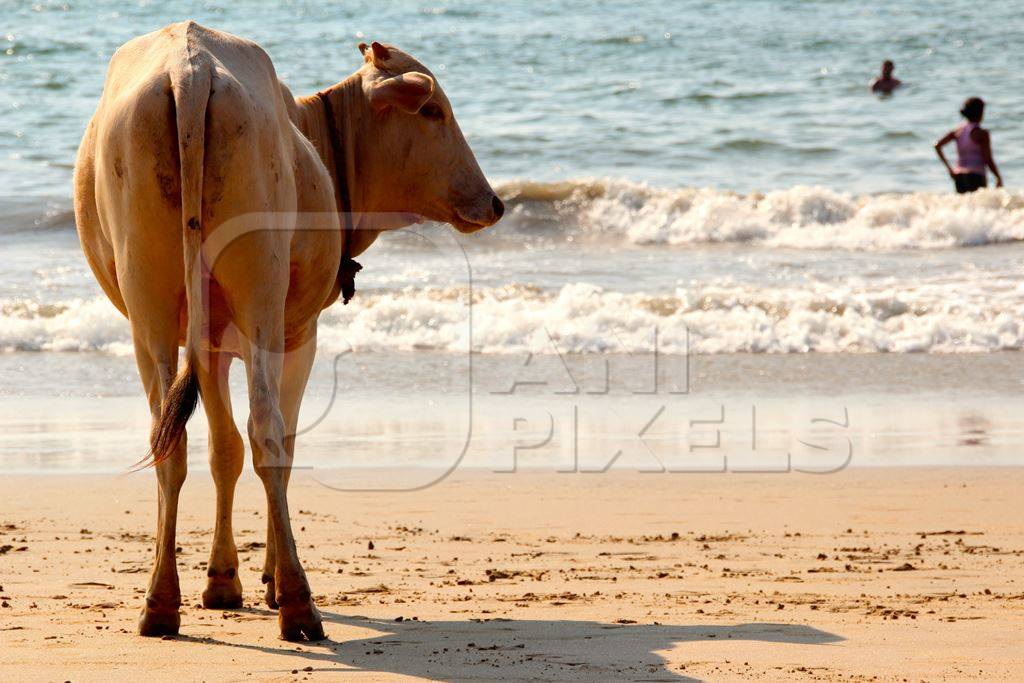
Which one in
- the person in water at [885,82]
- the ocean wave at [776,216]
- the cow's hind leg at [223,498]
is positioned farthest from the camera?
the person in water at [885,82]

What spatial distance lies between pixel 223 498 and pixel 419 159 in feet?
4.91

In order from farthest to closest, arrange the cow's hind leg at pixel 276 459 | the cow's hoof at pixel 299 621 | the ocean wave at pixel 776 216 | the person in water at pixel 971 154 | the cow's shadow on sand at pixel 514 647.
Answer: the person in water at pixel 971 154, the ocean wave at pixel 776 216, the cow's hoof at pixel 299 621, the cow's hind leg at pixel 276 459, the cow's shadow on sand at pixel 514 647

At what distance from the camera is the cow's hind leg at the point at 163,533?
453 cm

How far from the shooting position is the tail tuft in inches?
166

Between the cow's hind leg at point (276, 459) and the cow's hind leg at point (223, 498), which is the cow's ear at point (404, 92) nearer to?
the cow's hind leg at point (223, 498)

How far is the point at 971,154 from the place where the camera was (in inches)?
695

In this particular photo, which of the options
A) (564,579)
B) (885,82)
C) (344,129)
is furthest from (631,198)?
(564,579)

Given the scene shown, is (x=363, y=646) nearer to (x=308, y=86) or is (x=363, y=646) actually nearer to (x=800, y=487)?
(x=800, y=487)

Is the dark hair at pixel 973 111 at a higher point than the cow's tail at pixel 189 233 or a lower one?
higher

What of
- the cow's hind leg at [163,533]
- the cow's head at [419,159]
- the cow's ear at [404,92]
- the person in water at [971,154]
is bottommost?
the cow's hind leg at [163,533]

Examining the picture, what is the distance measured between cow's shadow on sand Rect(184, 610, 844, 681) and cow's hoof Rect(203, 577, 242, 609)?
15.9 inches

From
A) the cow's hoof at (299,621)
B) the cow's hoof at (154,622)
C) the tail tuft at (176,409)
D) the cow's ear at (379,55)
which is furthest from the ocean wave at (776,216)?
the tail tuft at (176,409)

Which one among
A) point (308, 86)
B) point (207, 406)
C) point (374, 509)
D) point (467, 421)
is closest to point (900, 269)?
point (467, 421)

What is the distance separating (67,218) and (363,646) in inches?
559
